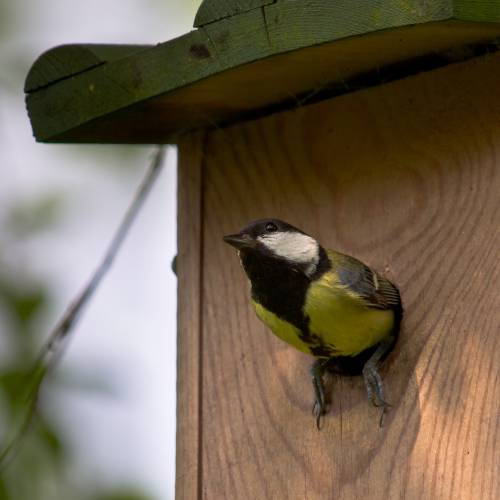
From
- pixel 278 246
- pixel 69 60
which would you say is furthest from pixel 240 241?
pixel 69 60

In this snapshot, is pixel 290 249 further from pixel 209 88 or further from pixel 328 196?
pixel 209 88

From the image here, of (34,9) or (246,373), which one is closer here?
(246,373)

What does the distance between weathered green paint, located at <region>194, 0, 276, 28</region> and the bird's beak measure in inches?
16.5

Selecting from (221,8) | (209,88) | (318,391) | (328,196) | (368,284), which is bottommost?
(318,391)

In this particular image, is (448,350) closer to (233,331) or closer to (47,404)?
(233,331)

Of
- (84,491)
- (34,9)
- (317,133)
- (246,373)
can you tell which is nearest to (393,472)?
(246,373)

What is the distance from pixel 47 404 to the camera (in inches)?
128

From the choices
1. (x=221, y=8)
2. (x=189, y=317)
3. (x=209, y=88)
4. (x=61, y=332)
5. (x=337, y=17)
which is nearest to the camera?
(x=337, y=17)

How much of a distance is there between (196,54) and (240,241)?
1.24 feet

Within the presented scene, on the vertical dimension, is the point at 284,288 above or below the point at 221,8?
below

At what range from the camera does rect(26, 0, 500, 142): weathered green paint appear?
2197 millimetres

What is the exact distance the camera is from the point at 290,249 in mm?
2561

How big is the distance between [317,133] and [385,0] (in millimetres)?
588

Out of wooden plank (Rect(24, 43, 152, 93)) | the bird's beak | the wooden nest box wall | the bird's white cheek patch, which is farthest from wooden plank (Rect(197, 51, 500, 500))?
wooden plank (Rect(24, 43, 152, 93))
